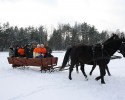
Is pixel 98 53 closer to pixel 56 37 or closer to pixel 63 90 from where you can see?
pixel 63 90

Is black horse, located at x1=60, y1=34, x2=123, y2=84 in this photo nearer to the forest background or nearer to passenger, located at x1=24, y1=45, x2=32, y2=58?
passenger, located at x1=24, y1=45, x2=32, y2=58

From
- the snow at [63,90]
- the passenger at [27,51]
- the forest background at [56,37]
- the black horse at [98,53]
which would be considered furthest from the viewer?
the forest background at [56,37]

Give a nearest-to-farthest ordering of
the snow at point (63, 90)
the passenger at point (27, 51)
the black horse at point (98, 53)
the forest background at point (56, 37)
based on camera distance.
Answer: the snow at point (63, 90), the black horse at point (98, 53), the passenger at point (27, 51), the forest background at point (56, 37)

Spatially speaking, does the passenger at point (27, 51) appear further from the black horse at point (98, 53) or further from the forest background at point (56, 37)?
the forest background at point (56, 37)

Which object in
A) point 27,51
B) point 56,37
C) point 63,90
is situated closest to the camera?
point 63,90

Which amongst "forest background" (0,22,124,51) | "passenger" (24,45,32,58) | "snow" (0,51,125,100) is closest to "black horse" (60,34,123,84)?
"snow" (0,51,125,100)

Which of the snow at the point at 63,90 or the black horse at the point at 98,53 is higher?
the black horse at the point at 98,53

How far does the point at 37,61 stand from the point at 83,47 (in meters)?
3.40

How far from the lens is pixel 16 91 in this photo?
26.1 feet

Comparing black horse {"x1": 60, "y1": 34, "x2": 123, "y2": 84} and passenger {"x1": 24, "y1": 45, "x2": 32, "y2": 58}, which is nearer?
black horse {"x1": 60, "y1": 34, "x2": 123, "y2": 84}

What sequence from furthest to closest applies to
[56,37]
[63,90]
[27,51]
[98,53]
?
[56,37]
[27,51]
[98,53]
[63,90]

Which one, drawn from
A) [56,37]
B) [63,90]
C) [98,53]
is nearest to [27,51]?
[98,53]

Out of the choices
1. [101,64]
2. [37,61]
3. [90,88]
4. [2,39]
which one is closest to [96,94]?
[90,88]

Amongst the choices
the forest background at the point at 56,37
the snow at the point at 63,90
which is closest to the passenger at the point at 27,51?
the snow at the point at 63,90
